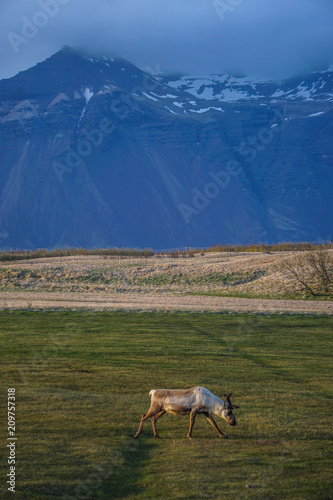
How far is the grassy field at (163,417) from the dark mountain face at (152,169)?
110m

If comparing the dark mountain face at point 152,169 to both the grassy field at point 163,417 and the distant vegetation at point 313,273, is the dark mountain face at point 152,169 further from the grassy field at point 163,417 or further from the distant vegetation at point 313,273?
the grassy field at point 163,417

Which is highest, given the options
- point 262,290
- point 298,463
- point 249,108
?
point 249,108

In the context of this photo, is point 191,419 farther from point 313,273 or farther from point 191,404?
point 313,273

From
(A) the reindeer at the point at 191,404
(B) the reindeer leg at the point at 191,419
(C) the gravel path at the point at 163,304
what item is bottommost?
(B) the reindeer leg at the point at 191,419

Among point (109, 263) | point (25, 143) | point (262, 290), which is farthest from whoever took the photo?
point (25, 143)

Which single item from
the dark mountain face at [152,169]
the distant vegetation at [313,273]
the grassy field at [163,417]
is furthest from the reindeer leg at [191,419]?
the dark mountain face at [152,169]

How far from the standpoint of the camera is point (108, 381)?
14883 millimetres

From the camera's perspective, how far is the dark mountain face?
435ft

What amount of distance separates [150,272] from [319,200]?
94474 millimetres

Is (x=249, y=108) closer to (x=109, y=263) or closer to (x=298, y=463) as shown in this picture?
(x=109, y=263)

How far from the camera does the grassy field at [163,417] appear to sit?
325 inches

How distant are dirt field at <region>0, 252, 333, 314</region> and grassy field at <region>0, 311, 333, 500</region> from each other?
10.9 meters

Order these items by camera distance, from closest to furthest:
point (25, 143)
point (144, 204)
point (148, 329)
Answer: point (148, 329)
point (144, 204)
point (25, 143)

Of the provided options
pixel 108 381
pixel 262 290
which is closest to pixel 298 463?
pixel 108 381
